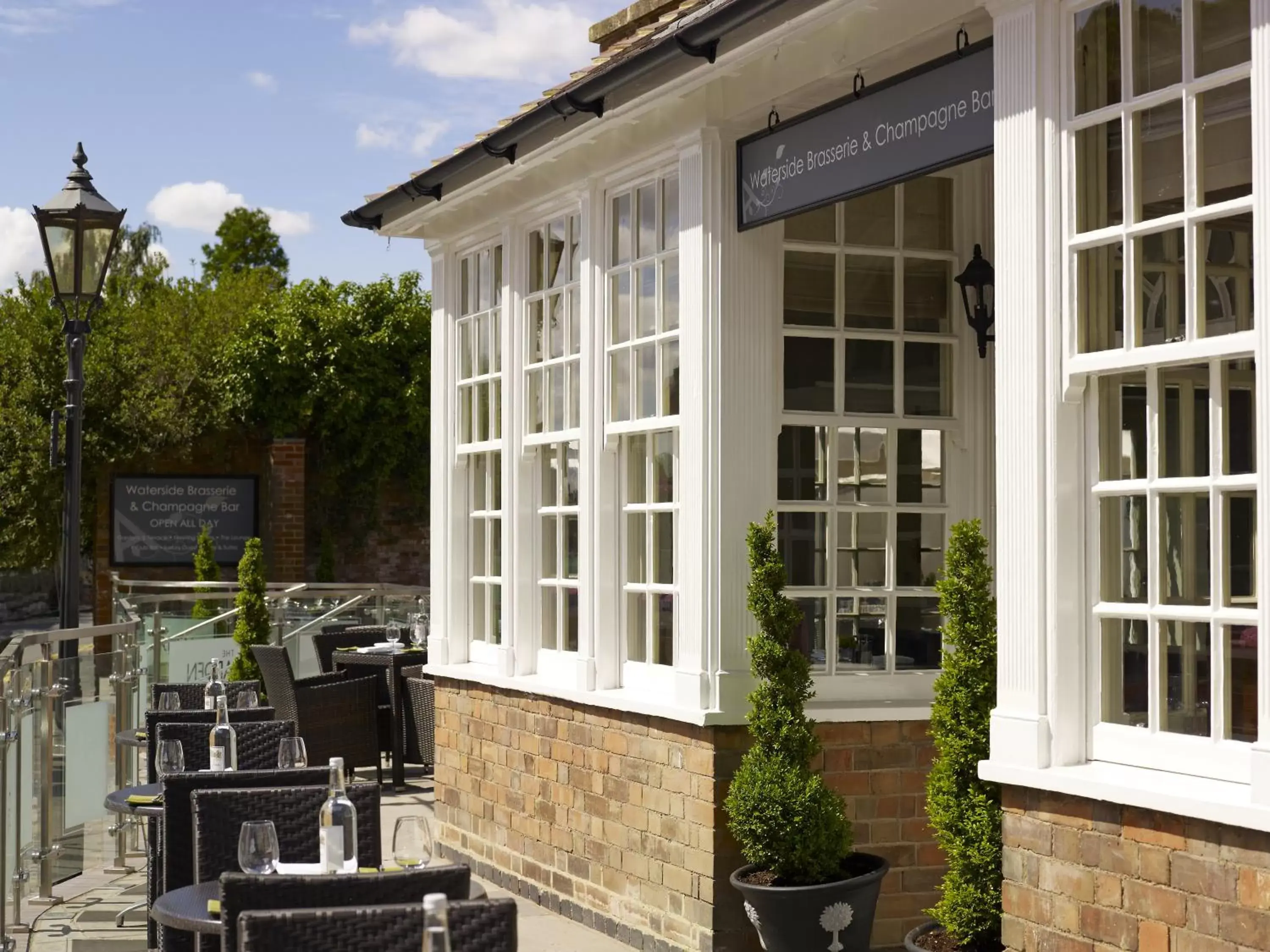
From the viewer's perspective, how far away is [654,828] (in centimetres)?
709

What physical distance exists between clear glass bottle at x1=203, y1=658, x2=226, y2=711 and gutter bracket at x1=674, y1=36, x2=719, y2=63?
3294 mm

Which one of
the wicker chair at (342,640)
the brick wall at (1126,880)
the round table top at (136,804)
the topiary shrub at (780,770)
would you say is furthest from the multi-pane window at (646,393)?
the wicker chair at (342,640)

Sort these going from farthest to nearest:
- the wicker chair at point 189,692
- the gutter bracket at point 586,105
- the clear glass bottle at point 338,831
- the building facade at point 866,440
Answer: the wicker chair at point 189,692 < the gutter bracket at point 586,105 < the clear glass bottle at point 338,831 < the building facade at point 866,440

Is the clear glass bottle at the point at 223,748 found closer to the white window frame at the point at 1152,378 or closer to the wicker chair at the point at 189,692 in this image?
the wicker chair at the point at 189,692

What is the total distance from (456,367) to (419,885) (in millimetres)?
5966

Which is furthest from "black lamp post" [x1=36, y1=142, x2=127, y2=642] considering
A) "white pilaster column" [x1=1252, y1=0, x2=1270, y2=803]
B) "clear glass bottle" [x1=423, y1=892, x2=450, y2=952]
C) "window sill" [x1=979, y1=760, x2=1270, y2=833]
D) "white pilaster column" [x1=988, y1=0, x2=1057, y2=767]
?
"clear glass bottle" [x1=423, y1=892, x2=450, y2=952]

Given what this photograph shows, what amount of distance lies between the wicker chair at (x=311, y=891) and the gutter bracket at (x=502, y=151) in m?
4.62

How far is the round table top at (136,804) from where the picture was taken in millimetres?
6648

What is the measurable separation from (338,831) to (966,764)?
2075 millimetres

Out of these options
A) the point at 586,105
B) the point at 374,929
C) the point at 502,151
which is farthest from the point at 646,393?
the point at 374,929

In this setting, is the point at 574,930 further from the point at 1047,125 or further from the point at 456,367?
the point at 1047,125

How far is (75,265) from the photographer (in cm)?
972

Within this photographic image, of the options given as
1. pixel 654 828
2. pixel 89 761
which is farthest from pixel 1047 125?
pixel 89 761

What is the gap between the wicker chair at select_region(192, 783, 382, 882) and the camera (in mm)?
5086
